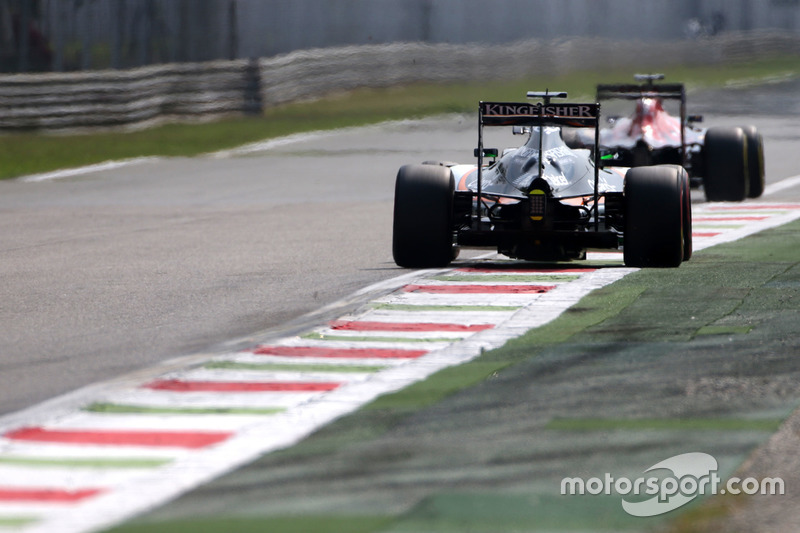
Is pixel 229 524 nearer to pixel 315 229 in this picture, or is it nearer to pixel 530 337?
pixel 530 337

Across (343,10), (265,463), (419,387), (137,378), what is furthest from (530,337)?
(343,10)

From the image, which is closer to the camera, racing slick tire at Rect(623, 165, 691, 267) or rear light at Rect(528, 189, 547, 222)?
racing slick tire at Rect(623, 165, 691, 267)

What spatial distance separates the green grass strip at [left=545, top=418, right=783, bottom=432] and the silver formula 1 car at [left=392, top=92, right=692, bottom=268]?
4.66 meters

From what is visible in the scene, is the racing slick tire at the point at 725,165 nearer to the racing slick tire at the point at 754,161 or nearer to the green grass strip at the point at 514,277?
the racing slick tire at the point at 754,161

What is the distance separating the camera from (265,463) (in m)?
5.58

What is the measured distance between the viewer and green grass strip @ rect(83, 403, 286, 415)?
21.1ft

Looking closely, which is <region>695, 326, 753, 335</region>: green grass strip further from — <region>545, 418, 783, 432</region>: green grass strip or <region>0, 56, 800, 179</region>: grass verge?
<region>0, 56, 800, 179</region>: grass verge

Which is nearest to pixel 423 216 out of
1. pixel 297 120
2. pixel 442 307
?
pixel 442 307

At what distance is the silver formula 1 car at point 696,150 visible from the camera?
16859 millimetres

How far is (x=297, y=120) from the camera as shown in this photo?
29.3 meters

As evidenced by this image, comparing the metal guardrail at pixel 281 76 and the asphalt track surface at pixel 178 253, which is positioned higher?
the metal guardrail at pixel 281 76

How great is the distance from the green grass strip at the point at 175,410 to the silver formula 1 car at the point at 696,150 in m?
10.7

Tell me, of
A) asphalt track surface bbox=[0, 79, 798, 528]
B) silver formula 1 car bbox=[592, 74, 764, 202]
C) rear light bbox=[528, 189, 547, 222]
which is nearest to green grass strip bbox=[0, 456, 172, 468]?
asphalt track surface bbox=[0, 79, 798, 528]

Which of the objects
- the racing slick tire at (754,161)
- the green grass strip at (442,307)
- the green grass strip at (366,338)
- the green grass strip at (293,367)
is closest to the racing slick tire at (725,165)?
the racing slick tire at (754,161)
